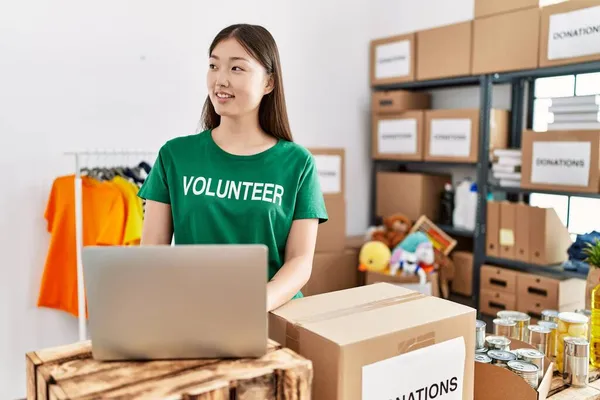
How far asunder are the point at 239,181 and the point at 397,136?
8.78 feet

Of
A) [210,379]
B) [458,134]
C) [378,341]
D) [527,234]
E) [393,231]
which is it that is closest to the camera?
[210,379]

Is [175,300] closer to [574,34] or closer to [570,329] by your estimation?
[570,329]

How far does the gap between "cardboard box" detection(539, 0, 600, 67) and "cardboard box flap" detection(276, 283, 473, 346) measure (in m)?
2.05

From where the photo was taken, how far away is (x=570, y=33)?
2.73 metres

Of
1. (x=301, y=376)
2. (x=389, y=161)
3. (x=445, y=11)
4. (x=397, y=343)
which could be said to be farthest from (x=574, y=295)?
(x=301, y=376)

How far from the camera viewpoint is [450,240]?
3.48 metres

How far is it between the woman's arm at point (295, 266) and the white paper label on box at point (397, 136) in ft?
8.25

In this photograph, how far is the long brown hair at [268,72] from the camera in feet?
4.17

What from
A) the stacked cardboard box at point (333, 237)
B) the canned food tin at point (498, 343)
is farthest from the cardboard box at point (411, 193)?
the canned food tin at point (498, 343)

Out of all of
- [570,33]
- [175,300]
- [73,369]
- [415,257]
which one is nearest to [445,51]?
[570,33]

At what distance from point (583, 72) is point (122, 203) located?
249 cm

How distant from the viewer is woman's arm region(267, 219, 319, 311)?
115cm

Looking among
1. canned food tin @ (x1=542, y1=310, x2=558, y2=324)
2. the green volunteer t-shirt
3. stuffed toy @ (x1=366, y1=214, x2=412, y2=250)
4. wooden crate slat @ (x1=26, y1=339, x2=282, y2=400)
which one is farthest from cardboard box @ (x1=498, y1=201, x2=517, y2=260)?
wooden crate slat @ (x1=26, y1=339, x2=282, y2=400)

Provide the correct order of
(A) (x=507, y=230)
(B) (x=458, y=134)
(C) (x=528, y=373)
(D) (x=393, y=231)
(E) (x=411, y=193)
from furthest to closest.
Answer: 1. (E) (x=411, y=193)
2. (D) (x=393, y=231)
3. (B) (x=458, y=134)
4. (A) (x=507, y=230)
5. (C) (x=528, y=373)
